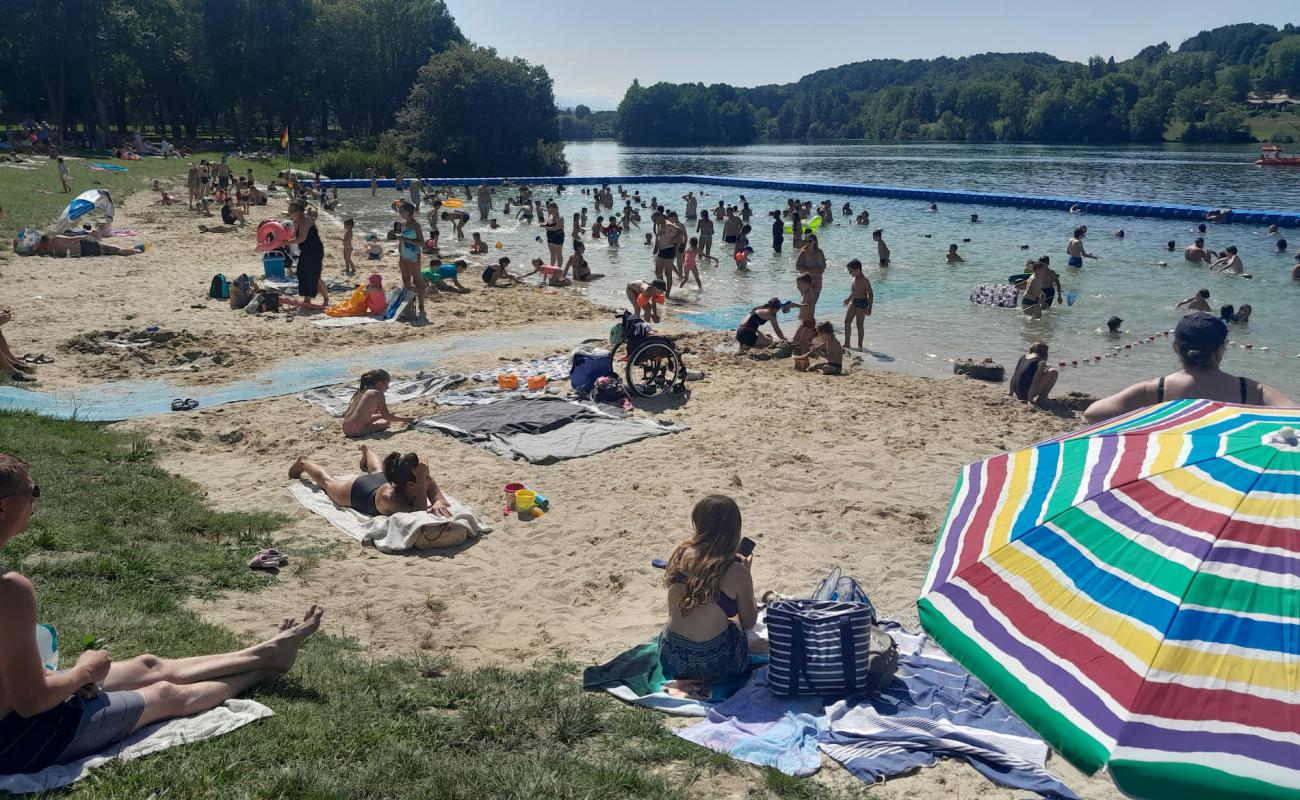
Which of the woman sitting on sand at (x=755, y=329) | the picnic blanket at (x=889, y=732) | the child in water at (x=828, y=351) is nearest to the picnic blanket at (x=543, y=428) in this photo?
the child in water at (x=828, y=351)

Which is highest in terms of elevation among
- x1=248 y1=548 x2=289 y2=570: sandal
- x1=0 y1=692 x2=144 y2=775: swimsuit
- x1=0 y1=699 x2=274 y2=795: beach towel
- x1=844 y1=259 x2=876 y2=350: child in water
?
x1=844 y1=259 x2=876 y2=350: child in water

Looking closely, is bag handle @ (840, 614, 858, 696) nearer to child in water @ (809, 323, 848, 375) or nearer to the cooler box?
child in water @ (809, 323, 848, 375)

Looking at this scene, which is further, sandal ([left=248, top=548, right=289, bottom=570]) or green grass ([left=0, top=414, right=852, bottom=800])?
sandal ([left=248, top=548, right=289, bottom=570])

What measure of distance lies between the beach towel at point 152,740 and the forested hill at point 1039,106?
109003mm

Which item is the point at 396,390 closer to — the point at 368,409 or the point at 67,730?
the point at 368,409

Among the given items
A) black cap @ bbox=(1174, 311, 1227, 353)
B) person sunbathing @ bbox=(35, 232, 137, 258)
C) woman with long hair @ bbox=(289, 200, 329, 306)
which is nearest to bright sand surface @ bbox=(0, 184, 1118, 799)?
woman with long hair @ bbox=(289, 200, 329, 306)

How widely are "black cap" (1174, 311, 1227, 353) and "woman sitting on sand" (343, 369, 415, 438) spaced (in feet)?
24.2

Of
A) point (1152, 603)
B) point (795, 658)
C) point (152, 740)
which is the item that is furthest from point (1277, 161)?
point (152, 740)

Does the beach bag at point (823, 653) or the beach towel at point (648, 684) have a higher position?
the beach bag at point (823, 653)

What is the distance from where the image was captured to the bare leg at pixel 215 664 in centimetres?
398

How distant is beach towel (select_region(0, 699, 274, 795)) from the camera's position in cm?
339

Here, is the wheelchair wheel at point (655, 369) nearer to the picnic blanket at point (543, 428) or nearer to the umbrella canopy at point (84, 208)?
the picnic blanket at point (543, 428)

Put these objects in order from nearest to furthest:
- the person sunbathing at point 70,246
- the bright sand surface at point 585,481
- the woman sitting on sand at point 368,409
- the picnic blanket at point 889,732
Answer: the picnic blanket at point 889,732 < the bright sand surface at point 585,481 < the woman sitting on sand at point 368,409 < the person sunbathing at point 70,246

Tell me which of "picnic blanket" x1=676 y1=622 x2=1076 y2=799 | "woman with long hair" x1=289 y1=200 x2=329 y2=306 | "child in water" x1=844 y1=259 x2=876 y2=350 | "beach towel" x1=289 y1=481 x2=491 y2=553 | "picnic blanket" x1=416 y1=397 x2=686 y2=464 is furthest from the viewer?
"woman with long hair" x1=289 y1=200 x2=329 y2=306
